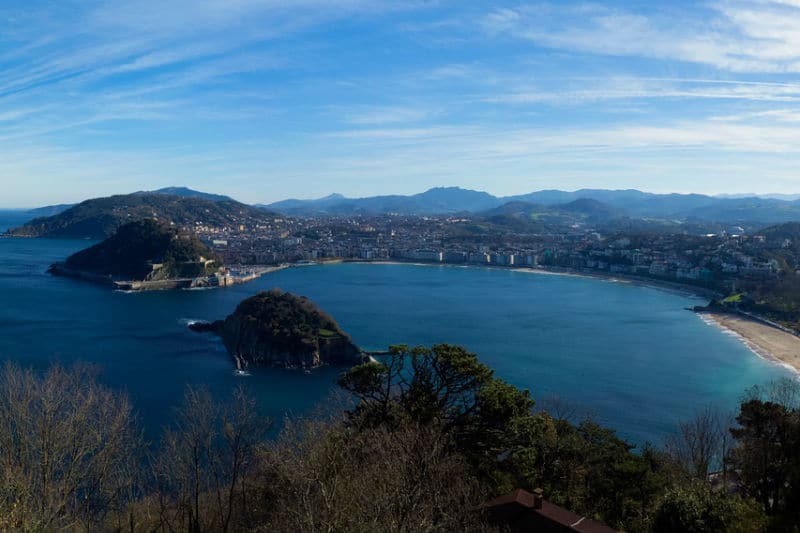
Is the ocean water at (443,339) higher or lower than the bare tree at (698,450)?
lower

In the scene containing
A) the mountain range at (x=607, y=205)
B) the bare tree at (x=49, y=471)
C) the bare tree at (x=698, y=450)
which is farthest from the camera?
the mountain range at (x=607, y=205)

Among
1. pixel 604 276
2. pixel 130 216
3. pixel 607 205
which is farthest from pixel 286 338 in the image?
pixel 607 205

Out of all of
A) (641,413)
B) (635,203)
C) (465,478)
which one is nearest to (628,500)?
(465,478)

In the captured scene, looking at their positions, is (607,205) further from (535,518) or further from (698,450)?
(535,518)

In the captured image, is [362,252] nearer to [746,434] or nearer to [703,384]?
[703,384]

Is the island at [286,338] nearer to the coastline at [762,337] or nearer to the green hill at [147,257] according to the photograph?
the coastline at [762,337]

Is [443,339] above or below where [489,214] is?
below

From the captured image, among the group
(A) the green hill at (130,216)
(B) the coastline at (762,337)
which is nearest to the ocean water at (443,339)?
(B) the coastline at (762,337)
